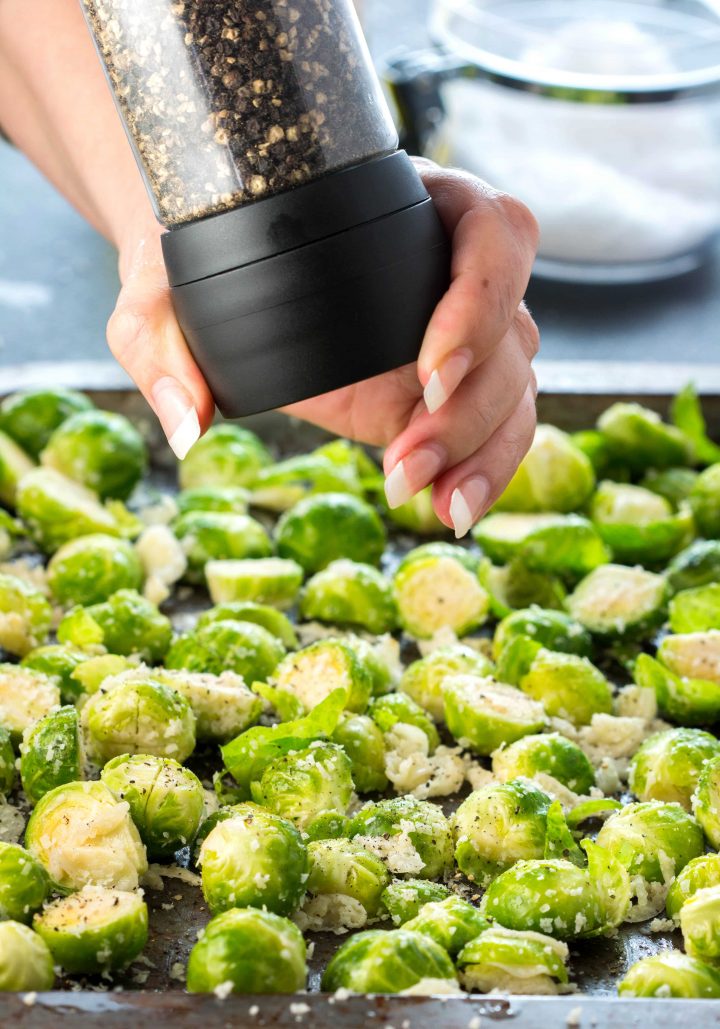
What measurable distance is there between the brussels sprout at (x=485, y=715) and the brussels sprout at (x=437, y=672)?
0.06 meters

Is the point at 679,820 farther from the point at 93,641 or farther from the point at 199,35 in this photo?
the point at 199,35

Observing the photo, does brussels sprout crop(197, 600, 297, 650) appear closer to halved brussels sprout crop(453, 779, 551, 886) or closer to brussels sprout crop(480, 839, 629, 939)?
halved brussels sprout crop(453, 779, 551, 886)

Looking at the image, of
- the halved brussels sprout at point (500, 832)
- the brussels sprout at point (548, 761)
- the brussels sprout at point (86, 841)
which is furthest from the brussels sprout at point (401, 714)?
the brussels sprout at point (86, 841)

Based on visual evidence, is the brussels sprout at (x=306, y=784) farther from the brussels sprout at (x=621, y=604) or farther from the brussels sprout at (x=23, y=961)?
the brussels sprout at (x=621, y=604)

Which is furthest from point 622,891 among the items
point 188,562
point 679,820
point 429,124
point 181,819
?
point 429,124

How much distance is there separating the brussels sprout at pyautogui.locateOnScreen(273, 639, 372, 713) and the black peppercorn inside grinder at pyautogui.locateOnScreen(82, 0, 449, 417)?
1.90 feet

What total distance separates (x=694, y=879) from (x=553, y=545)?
2.95ft

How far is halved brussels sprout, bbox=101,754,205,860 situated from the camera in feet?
5.49

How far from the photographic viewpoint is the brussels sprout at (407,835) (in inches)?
65.9

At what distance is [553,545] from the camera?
7.93 ft

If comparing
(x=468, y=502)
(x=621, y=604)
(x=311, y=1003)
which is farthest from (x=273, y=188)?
(x=621, y=604)

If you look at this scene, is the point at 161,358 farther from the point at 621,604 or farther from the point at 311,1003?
the point at 621,604

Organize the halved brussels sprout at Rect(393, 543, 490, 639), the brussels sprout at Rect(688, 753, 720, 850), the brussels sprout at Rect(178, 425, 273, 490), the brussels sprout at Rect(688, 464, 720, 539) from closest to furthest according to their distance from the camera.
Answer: the brussels sprout at Rect(688, 753, 720, 850)
the halved brussels sprout at Rect(393, 543, 490, 639)
the brussels sprout at Rect(688, 464, 720, 539)
the brussels sprout at Rect(178, 425, 273, 490)

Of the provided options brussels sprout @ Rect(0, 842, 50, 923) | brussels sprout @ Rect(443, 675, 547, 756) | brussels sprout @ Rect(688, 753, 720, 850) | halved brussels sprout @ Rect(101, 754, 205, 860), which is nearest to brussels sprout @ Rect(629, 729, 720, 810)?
brussels sprout @ Rect(688, 753, 720, 850)
